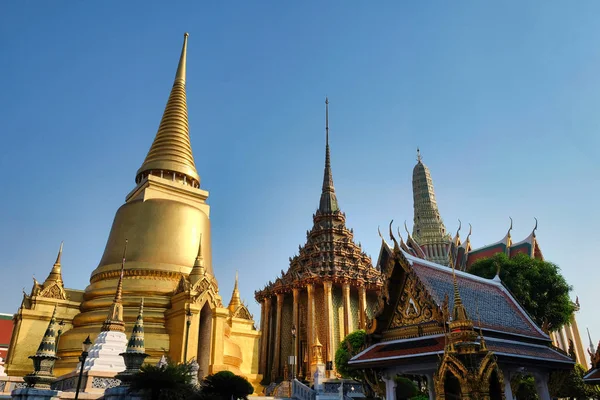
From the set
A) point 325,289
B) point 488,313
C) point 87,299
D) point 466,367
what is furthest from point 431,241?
point 466,367

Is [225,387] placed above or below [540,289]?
below

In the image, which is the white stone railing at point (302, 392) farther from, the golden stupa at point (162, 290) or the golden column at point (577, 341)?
the golden column at point (577, 341)

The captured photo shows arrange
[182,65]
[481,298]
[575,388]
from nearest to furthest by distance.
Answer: [481,298] → [575,388] → [182,65]

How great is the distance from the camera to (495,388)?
7363 millimetres

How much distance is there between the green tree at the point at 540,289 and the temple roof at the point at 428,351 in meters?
12.6

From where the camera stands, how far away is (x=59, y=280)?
2248 cm

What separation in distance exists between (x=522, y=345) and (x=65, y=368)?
1708 cm

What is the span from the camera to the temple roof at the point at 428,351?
862cm

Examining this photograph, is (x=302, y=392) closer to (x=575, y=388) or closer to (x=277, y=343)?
(x=575, y=388)

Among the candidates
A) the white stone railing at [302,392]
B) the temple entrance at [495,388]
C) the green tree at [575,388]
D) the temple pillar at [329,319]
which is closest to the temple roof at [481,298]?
the temple entrance at [495,388]

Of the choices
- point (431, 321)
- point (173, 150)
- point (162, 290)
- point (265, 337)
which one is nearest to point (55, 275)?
point (162, 290)

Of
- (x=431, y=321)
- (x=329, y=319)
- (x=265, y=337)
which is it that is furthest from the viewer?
(x=265, y=337)

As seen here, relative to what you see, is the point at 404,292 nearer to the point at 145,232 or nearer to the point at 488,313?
the point at 488,313

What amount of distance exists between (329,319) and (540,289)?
11571mm
